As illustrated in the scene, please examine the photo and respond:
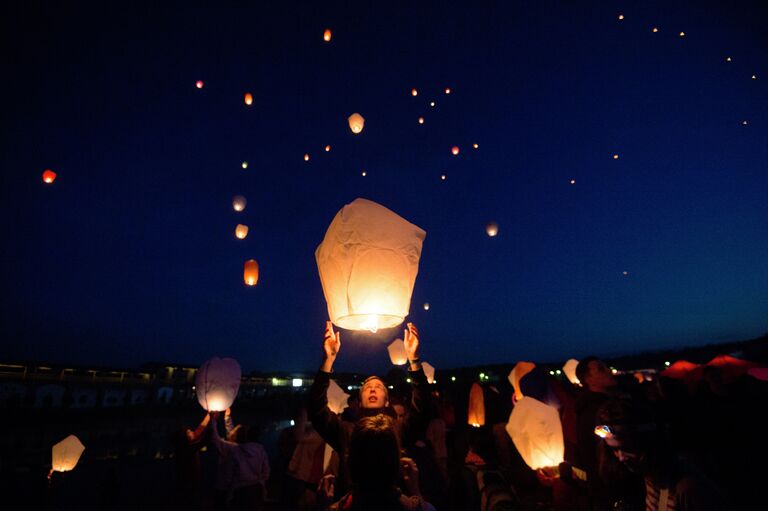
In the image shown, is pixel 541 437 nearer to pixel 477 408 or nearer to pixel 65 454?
pixel 477 408

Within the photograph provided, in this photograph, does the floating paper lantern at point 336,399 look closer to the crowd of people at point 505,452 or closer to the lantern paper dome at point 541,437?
the crowd of people at point 505,452

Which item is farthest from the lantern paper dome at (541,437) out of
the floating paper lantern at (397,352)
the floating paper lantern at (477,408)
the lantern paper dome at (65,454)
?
the floating paper lantern at (397,352)

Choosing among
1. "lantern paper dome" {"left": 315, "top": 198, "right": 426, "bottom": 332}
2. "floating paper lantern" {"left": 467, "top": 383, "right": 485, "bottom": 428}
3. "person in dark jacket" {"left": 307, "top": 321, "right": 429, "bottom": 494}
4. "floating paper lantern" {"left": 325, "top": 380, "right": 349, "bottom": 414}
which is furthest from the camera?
"floating paper lantern" {"left": 467, "top": 383, "right": 485, "bottom": 428}

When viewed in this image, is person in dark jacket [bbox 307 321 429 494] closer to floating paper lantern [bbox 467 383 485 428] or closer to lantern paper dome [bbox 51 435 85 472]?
floating paper lantern [bbox 467 383 485 428]

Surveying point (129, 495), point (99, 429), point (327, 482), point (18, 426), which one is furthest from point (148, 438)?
point (327, 482)

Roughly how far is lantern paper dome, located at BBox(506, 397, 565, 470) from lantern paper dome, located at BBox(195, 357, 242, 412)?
9.15 feet

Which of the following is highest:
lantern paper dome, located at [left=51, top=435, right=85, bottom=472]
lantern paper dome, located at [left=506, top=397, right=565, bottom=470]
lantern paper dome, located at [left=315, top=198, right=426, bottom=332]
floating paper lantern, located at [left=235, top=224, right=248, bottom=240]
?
floating paper lantern, located at [left=235, top=224, right=248, bottom=240]

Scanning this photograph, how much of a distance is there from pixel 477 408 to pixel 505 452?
65.3 inches

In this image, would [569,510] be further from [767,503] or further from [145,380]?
[145,380]

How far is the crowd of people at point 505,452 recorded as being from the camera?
4.87 feet

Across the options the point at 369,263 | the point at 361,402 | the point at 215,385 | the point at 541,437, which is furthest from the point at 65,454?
the point at 541,437

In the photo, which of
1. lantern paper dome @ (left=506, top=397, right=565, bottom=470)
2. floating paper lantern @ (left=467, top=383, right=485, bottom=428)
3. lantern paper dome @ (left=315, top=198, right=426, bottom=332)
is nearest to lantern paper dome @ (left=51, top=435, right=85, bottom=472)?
floating paper lantern @ (left=467, top=383, right=485, bottom=428)

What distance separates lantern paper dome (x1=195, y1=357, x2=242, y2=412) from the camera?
3.86 m

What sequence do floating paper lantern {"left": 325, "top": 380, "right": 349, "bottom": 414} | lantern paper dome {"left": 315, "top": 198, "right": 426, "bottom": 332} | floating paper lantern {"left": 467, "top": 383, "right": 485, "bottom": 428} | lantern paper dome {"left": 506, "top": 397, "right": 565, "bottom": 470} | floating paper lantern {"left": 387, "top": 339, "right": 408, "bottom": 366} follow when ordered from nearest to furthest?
1. lantern paper dome {"left": 315, "top": 198, "right": 426, "bottom": 332}
2. lantern paper dome {"left": 506, "top": 397, "right": 565, "bottom": 470}
3. floating paper lantern {"left": 325, "top": 380, "right": 349, "bottom": 414}
4. floating paper lantern {"left": 467, "top": 383, "right": 485, "bottom": 428}
5. floating paper lantern {"left": 387, "top": 339, "right": 408, "bottom": 366}
